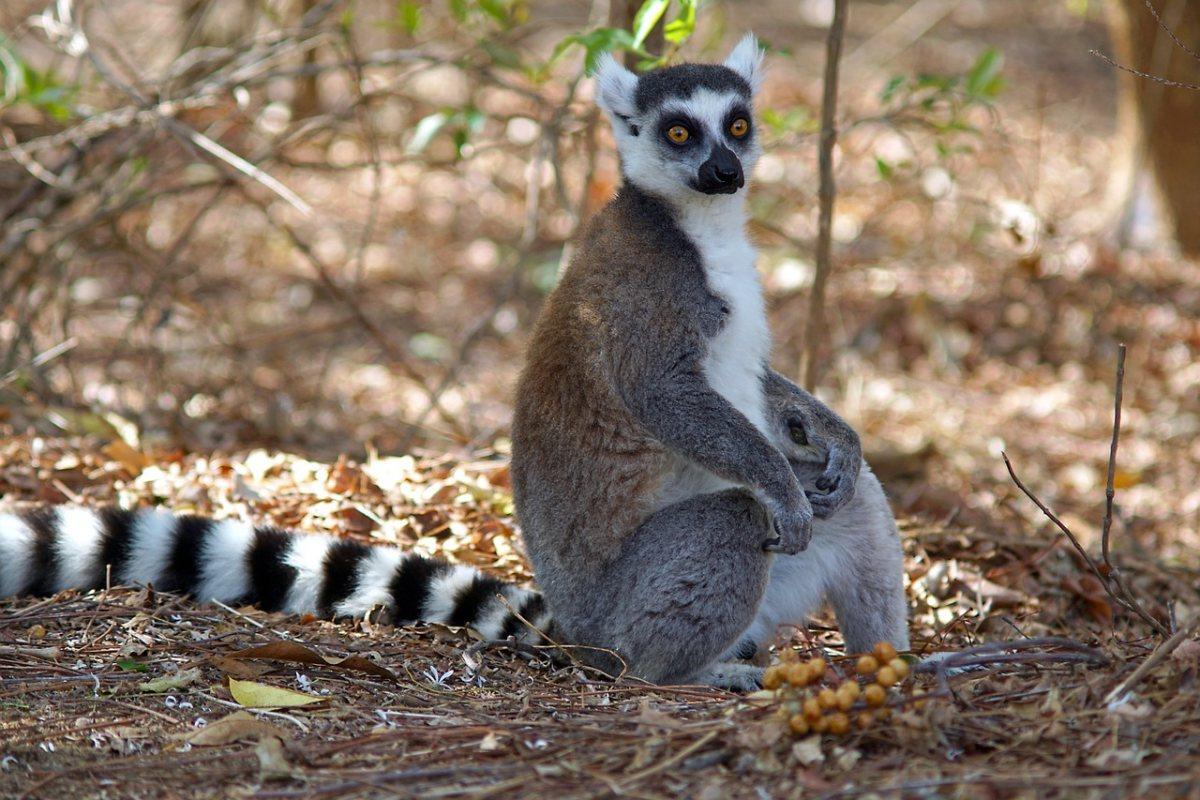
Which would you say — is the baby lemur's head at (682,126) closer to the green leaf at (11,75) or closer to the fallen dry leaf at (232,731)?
the fallen dry leaf at (232,731)

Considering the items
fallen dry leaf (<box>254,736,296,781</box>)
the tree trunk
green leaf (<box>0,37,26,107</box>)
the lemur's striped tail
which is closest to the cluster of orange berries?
fallen dry leaf (<box>254,736,296,781</box>)

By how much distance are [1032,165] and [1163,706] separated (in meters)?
9.04

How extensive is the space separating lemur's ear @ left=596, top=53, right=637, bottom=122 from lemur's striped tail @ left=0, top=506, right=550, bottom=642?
162 centimetres

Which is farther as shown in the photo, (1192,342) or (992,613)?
(1192,342)

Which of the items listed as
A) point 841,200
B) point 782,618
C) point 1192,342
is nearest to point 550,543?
point 782,618

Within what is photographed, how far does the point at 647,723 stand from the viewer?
273 centimetres

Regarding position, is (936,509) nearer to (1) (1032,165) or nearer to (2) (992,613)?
(2) (992,613)

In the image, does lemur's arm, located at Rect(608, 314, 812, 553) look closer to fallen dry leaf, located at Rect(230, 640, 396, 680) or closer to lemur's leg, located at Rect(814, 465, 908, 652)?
lemur's leg, located at Rect(814, 465, 908, 652)

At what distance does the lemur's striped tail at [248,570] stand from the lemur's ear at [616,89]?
5.30ft

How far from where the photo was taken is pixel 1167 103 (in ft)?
27.8

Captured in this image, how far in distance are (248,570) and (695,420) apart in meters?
1.49

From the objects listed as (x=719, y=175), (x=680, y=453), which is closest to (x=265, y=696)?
(x=680, y=453)

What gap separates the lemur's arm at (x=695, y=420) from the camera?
3357 mm

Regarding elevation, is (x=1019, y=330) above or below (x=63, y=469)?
above
